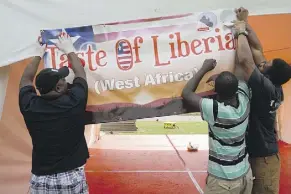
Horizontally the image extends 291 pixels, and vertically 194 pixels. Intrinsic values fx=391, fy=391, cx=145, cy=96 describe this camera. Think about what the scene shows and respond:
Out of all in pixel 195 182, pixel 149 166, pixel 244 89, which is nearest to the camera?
pixel 244 89

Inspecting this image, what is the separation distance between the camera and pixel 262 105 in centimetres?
281

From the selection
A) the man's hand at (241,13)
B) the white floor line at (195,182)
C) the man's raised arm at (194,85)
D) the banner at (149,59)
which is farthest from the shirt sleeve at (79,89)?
the white floor line at (195,182)

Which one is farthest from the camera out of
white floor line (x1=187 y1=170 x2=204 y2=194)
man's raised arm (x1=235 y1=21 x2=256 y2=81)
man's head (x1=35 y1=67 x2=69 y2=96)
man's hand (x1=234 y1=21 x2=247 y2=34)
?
white floor line (x1=187 y1=170 x2=204 y2=194)

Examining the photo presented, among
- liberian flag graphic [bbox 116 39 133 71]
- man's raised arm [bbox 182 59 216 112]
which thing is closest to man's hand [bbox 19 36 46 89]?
liberian flag graphic [bbox 116 39 133 71]

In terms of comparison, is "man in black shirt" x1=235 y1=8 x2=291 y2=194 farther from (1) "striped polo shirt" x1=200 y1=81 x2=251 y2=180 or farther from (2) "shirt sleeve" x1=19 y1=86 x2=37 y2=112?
(2) "shirt sleeve" x1=19 y1=86 x2=37 y2=112

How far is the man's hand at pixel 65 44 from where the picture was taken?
2.88 m

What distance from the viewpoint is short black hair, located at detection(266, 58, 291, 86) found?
2.76 meters

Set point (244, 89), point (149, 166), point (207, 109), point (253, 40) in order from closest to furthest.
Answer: point (207, 109)
point (244, 89)
point (253, 40)
point (149, 166)

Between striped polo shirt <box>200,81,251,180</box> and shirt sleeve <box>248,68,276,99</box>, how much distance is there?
66mm

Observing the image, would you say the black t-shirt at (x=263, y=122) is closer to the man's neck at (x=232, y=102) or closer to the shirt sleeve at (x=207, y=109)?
the man's neck at (x=232, y=102)

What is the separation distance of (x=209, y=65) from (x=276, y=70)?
0.47 m

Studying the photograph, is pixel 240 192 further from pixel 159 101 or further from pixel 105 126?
pixel 105 126

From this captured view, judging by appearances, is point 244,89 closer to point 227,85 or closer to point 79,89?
point 227,85

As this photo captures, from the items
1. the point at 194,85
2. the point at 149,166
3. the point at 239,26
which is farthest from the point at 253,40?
the point at 149,166
